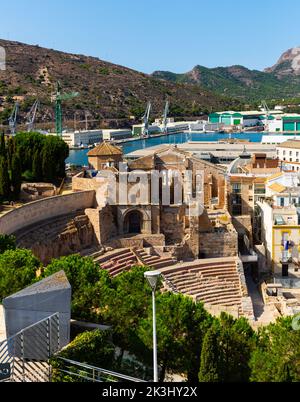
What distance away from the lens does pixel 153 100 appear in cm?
19200

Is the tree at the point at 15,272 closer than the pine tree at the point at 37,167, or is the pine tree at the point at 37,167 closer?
the tree at the point at 15,272

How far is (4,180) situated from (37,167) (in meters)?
8.23

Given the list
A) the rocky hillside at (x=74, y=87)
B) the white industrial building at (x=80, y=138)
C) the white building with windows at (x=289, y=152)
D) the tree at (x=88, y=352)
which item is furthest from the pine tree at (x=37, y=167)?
the rocky hillside at (x=74, y=87)

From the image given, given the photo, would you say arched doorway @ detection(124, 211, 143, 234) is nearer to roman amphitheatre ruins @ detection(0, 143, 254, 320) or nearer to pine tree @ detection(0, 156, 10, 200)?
roman amphitheatre ruins @ detection(0, 143, 254, 320)

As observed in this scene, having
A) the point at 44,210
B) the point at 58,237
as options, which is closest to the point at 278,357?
the point at 58,237

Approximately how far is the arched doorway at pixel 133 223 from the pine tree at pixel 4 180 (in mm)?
6786

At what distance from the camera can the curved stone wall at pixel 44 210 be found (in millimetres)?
26656

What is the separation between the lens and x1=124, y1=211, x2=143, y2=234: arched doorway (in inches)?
1269

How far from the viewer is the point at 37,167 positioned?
39.6 meters

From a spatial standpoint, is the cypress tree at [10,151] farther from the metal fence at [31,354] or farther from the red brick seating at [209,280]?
the metal fence at [31,354]

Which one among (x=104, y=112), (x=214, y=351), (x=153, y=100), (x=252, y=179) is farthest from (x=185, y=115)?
(x=214, y=351)

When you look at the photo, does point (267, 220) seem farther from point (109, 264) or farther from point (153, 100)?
point (153, 100)

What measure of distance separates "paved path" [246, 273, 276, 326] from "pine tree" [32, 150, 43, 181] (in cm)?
1635

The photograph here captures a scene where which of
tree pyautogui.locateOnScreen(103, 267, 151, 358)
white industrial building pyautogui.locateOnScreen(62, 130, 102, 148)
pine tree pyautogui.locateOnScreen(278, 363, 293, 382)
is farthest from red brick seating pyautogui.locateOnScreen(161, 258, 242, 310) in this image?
white industrial building pyautogui.locateOnScreen(62, 130, 102, 148)
